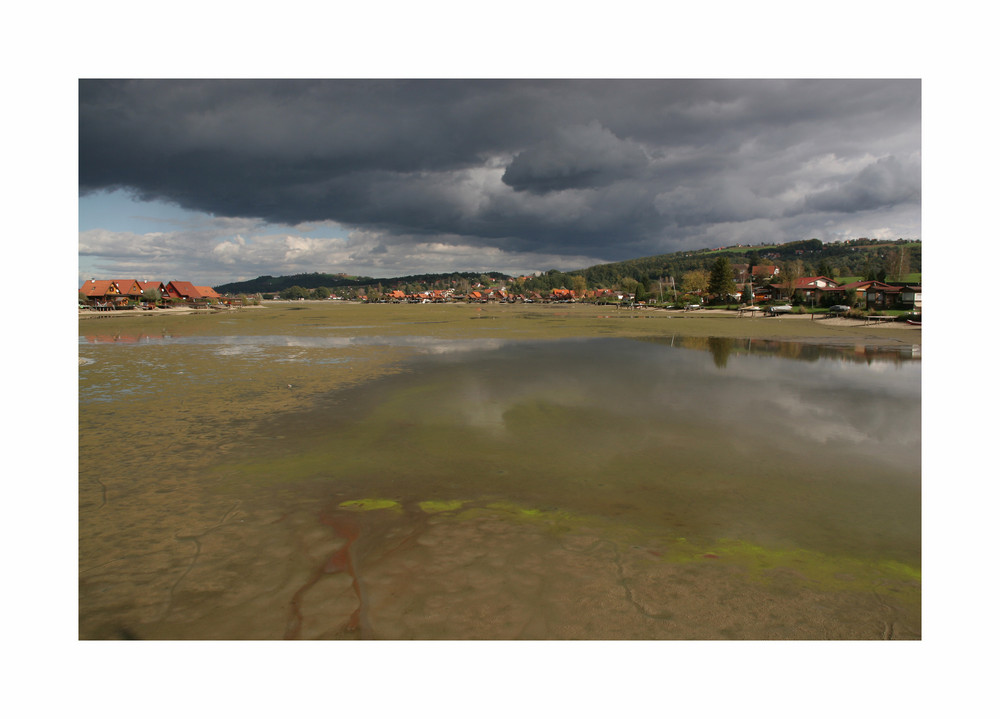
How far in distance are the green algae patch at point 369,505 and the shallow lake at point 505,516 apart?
8cm

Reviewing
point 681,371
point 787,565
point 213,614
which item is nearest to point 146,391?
point 213,614

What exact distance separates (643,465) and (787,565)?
143 inches

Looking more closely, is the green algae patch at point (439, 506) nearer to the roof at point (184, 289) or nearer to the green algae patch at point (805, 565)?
the green algae patch at point (805, 565)

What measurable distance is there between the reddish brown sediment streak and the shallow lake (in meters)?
0.03

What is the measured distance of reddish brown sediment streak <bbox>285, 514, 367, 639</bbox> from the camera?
16.0 feet

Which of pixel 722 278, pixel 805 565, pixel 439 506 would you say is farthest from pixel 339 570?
pixel 722 278

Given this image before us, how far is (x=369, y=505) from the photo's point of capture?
25.3 feet

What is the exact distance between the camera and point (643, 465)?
959 cm

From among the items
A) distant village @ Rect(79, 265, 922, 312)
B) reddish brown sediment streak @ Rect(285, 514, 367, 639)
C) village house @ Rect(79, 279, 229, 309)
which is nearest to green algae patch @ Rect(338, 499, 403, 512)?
reddish brown sediment streak @ Rect(285, 514, 367, 639)

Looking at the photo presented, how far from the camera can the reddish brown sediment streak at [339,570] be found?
488 centimetres

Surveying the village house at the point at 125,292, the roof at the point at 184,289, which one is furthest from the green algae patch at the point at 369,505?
the roof at the point at 184,289

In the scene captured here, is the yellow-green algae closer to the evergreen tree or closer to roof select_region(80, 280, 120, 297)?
the evergreen tree

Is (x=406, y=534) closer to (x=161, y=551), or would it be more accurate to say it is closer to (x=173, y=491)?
(x=161, y=551)

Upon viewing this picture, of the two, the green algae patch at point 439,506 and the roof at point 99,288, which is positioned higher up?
the roof at point 99,288
